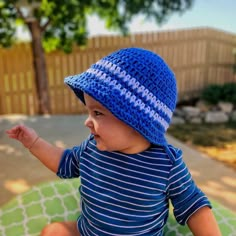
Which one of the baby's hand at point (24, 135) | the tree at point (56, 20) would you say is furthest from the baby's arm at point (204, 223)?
the tree at point (56, 20)

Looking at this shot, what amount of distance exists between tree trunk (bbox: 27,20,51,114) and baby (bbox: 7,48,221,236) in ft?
16.5

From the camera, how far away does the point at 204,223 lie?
1.23m

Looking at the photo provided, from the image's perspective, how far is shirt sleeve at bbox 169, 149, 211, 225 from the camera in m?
1.22

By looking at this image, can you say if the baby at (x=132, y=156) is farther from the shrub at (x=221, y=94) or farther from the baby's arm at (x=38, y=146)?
the shrub at (x=221, y=94)

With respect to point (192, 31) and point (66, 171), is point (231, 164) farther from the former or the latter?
point (192, 31)

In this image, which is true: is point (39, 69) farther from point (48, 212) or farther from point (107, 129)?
→ point (107, 129)

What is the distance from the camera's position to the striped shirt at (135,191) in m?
1.22

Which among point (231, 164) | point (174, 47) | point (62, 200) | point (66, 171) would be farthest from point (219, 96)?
point (66, 171)

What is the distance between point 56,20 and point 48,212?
4502 millimetres

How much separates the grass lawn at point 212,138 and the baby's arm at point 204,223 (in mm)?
2600

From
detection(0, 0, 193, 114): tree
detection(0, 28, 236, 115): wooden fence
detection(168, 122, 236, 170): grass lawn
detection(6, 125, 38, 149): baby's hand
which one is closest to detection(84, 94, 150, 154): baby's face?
detection(6, 125, 38, 149): baby's hand

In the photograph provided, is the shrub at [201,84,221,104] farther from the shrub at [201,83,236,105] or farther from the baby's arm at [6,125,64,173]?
the baby's arm at [6,125,64,173]

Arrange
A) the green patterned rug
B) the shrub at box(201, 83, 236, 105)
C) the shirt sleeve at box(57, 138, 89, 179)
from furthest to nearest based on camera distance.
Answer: the shrub at box(201, 83, 236, 105)
the green patterned rug
the shirt sleeve at box(57, 138, 89, 179)

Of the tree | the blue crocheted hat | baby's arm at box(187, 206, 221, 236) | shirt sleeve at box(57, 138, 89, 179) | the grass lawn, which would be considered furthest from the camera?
the tree
